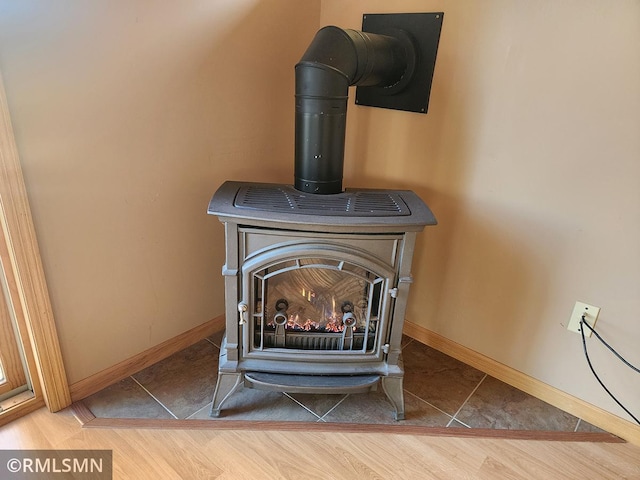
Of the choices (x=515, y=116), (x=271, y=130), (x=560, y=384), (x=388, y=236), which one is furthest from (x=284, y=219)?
(x=560, y=384)

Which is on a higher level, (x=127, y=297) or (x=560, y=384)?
(x=127, y=297)

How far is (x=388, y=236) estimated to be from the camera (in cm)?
139

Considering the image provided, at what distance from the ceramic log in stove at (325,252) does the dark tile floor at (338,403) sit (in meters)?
0.11

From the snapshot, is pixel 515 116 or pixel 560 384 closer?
pixel 515 116

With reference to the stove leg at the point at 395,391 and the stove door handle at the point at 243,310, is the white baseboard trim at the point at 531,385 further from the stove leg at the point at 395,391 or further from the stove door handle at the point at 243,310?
the stove door handle at the point at 243,310

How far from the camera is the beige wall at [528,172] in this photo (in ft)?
4.51

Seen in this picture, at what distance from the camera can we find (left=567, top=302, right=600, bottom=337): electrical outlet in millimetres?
1543

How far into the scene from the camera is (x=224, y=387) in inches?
61.6

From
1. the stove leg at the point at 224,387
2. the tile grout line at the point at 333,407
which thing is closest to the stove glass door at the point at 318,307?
the stove leg at the point at 224,387

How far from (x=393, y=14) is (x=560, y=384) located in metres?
1.54

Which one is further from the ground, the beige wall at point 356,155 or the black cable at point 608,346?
the beige wall at point 356,155

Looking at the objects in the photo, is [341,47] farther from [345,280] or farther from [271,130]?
[345,280]

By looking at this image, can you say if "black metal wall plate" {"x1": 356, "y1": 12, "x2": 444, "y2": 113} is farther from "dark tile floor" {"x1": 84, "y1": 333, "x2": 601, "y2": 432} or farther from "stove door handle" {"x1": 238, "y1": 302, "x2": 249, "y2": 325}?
"dark tile floor" {"x1": 84, "y1": 333, "x2": 601, "y2": 432}

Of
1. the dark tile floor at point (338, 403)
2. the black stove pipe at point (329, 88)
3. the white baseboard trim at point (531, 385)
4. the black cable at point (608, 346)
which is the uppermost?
the black stove pipe at point (329, 88)
